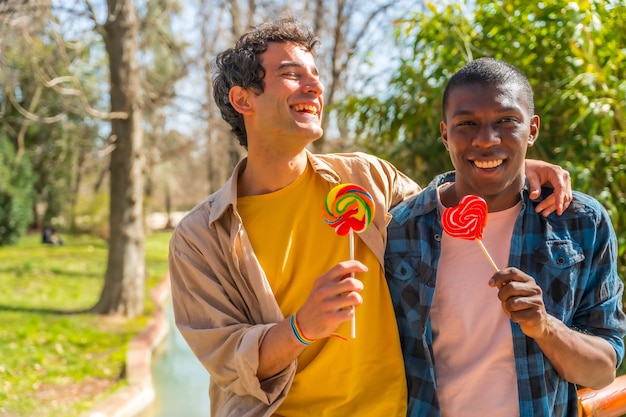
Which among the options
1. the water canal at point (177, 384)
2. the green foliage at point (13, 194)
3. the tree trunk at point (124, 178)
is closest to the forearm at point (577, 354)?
the water canal at point (177, 384)

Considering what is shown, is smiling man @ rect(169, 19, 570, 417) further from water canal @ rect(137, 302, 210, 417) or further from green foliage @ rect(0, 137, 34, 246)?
green foliage @ rect(0, 137, 34, 246)

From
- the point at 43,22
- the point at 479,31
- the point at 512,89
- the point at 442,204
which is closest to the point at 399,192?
the point at 442,204

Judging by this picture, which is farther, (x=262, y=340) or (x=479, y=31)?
(x=479, y=31)

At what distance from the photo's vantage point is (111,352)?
7.59m

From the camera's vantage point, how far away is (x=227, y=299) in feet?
6.22

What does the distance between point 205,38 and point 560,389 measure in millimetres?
10821

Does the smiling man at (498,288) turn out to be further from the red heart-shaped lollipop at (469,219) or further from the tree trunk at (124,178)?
the tree trunk at (124,178)

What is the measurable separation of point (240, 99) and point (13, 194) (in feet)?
54.5

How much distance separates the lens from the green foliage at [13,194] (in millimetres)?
16562

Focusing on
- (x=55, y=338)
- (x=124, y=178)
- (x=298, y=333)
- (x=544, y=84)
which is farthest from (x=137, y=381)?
(x=298, y=333)

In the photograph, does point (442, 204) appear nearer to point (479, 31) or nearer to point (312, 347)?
point (312, 347)

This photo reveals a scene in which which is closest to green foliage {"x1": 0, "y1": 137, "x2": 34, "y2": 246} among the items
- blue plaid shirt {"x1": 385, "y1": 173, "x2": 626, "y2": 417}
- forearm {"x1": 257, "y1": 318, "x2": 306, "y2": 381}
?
forearm {"x1": 257, "y1": 318, "x2": 306, "y2": 381}

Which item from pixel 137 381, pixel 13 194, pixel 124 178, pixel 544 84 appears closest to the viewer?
pixel 544 84

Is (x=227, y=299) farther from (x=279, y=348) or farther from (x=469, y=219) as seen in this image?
(x=469, y=219)
